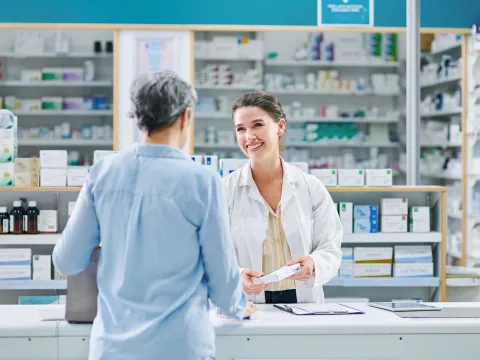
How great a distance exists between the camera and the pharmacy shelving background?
8953mm

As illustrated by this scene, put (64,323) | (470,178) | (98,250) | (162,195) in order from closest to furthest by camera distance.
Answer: (162,195) < (98,250) < (64,323) < (470,178)

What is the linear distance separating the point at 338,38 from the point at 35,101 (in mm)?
4125

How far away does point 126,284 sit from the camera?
69.8 inches

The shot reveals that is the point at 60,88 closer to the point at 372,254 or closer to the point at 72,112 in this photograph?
the point at 72,112

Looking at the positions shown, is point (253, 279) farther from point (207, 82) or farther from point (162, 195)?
point (207, 82)

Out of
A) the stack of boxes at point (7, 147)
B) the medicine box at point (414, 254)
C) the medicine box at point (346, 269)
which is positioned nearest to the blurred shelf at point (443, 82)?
the medicine box at point (414, 254)

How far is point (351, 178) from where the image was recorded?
201 inches

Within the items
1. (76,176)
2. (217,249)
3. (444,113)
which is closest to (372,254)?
(76,176)

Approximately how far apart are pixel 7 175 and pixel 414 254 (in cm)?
298

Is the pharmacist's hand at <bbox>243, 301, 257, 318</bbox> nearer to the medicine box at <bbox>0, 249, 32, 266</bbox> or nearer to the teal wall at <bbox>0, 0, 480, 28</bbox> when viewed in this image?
the medicine box at <bbox>0, 249, 32, 266</bbox>

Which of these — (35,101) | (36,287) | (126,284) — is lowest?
(36,287)

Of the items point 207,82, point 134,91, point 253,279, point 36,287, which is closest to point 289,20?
point 207,82

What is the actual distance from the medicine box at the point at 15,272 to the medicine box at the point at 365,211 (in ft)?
7.83

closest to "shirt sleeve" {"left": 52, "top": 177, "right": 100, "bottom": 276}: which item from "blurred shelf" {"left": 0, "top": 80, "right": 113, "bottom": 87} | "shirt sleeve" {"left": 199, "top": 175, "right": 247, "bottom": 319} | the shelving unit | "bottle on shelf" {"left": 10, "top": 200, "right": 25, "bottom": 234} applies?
"shirt sleeve" {"left": 199, "top": 175, "right": 247, "bottom": 319}
